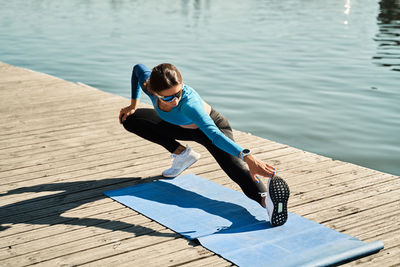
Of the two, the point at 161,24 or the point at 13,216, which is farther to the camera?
the point at 161,24

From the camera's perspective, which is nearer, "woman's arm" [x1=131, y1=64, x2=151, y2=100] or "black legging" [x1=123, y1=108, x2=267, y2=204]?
"black legging" [x1=123, y1=108, x2=267, y2=204]

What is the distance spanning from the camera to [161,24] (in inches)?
1041

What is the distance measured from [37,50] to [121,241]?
15.8 meters

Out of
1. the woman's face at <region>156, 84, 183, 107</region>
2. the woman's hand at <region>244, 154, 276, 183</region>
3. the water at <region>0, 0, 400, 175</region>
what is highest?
the woman's face at <region>156, 84, 183, 107</region>

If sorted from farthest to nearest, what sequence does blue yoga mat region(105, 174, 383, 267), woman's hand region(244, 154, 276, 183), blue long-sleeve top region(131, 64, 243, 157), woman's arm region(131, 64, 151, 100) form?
woman's arm region(131, 64, 151, 100) < blue long-sleeve top region(131, 64, 243, 157) < woman's hand region(244, 154, 276, 183) < blue yoga mat region(105, 174, 383, 267)

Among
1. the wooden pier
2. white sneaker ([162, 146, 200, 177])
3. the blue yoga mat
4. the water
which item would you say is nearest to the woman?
white sneaker ([162, 146, 200, 177])

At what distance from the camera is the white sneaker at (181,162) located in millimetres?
5281

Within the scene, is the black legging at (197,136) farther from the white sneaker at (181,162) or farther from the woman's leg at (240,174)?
the white sneaker at (181,162)

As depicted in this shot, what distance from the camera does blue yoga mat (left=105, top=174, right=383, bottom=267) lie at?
3.76 m

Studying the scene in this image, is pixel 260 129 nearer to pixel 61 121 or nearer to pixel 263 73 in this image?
pixel 61 121

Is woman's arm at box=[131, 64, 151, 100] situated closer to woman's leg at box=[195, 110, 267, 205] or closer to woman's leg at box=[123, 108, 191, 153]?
woman's leg at box=[123, 108, 191, 153]

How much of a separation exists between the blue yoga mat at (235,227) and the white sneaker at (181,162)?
0.09m

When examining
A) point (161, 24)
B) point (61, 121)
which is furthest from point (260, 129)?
point (161, 24)

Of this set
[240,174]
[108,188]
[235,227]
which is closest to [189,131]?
[240,174]
